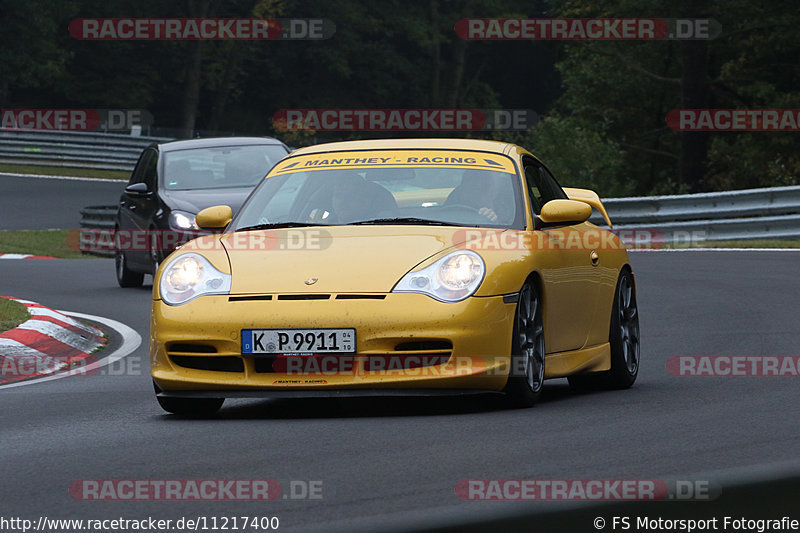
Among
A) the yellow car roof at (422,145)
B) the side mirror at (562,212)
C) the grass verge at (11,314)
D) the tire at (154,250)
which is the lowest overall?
the grass verge at (11,314)

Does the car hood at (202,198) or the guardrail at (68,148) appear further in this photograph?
the guardrail at (68,148)

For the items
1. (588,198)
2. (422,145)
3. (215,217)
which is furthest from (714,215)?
(215,217)

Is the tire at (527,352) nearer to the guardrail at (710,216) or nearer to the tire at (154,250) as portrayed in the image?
the tire at (154,250)

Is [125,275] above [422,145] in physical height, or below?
below

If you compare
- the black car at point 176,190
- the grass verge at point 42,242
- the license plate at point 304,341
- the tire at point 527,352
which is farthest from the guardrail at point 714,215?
the license plate at point 304,341

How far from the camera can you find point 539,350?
760 centimetres

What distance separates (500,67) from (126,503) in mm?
75834

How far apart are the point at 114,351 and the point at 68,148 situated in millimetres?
33284

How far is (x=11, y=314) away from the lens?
12.2m

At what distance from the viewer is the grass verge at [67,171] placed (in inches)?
1647

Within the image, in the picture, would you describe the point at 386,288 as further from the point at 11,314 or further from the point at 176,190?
the point at 176,190

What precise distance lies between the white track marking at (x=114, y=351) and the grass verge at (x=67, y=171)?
93.9ft

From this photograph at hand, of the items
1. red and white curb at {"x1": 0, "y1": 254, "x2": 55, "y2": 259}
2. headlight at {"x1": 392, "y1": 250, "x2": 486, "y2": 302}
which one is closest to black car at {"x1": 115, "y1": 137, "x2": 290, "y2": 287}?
red and white curb at {"x1": 0, "y1": 254, "x2": 55, "y2": 259}

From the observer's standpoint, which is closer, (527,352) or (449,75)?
(527,352)
